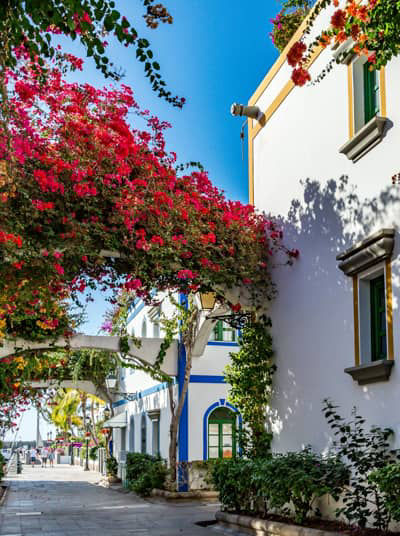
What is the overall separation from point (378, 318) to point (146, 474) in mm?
11042

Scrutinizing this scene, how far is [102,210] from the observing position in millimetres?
9281

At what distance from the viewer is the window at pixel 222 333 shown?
62.2 feet

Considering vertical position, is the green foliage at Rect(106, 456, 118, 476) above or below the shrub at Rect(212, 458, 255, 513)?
below

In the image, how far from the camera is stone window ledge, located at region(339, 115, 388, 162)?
801cm

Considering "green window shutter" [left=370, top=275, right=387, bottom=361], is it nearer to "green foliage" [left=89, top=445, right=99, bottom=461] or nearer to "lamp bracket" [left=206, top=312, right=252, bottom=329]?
"lamp bracket" [left=206, top=312, right=252, bottom=329]

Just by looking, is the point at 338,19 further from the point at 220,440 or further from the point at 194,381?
the point at 220,440

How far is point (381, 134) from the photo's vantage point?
807 centimetres

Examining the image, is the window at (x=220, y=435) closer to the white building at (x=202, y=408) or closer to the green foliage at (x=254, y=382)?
the white building at (x=202, y=408)

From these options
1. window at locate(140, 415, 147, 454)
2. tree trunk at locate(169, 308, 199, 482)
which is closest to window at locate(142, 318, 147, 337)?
window at locate(140, 415, 147, 454)

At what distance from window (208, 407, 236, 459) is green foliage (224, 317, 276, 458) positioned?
7340mm

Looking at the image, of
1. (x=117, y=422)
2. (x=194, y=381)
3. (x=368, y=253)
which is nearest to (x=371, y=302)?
(x=368, y=253)

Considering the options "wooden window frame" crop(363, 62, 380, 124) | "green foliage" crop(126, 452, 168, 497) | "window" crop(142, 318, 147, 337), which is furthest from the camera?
"window" crop(142, 318, 147, 337)

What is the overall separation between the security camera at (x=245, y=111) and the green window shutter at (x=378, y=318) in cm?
456

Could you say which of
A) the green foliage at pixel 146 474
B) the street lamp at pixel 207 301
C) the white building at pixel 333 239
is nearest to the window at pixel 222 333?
the green foliage at pixel 146 474
